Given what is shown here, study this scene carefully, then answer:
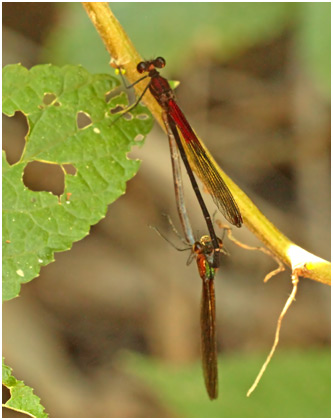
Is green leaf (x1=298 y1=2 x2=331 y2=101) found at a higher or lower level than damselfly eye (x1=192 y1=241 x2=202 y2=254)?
higher

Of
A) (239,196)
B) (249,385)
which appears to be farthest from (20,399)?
(249,385)

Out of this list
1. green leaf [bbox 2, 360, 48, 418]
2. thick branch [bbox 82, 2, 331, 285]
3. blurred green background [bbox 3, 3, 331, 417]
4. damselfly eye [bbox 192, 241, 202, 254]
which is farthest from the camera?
blurred green background [bbox 3, 3, 331, 417]

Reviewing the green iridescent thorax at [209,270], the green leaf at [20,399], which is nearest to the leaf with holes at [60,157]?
the green leaf at [20,399]

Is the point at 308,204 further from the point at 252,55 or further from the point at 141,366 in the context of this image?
the point at 141,366

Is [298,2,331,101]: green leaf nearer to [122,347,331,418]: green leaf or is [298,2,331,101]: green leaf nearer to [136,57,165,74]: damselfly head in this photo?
[122,347,331,418]: green leaf

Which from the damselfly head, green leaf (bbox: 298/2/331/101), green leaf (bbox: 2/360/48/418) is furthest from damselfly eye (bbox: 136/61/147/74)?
green leaf (bbox: 298/2/331/101)

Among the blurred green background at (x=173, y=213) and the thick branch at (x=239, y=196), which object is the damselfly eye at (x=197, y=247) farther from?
the blurred green background at (x=173, y=213)

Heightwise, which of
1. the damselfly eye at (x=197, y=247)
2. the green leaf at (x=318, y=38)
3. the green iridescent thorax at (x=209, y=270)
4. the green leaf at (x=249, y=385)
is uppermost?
the green leaf at (x=318, y=38)
